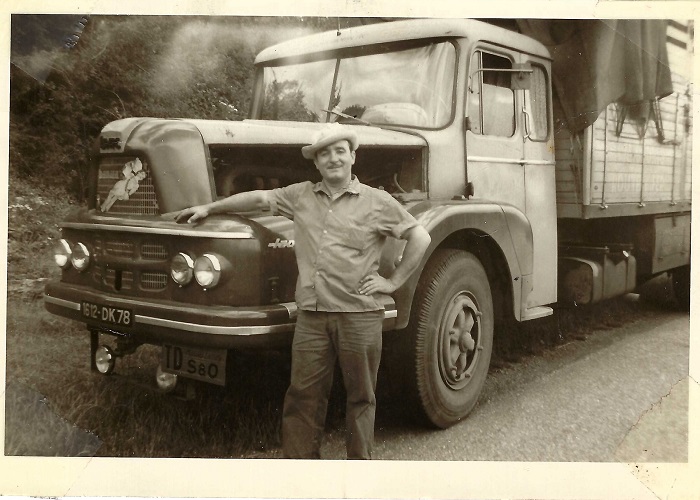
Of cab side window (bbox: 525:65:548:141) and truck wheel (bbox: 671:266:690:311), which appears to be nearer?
truck wheel (bbox: 671:266:690:311)

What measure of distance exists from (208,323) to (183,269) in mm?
274

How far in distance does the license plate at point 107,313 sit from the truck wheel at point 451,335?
1336mm

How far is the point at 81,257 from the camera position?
3311 millimetres

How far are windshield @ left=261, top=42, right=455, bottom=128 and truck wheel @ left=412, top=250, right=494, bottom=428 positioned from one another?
756mm

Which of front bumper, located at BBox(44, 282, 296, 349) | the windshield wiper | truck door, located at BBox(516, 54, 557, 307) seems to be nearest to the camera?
front bumper, located at BBox(44, 282, 296, 349)

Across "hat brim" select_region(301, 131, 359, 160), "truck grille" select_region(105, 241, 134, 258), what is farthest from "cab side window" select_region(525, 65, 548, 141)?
"truck grille" select_region(105, 241, 134, 258)

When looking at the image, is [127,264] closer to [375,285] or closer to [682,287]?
[375,285]

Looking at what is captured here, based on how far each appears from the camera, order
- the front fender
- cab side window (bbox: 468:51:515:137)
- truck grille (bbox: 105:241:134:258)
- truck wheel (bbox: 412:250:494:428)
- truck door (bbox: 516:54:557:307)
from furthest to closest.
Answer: truck door (bbox: 516:54:557:307) < cab side window (bbox: 468:51:515:137) < truck wheel (bbox: 412:250:494:428) < the front fender < truck grille (bbox: 105:241:134:258)

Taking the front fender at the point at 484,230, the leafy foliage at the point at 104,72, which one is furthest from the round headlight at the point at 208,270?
the leafy foliage at the point at 104,72

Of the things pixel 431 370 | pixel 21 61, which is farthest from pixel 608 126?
pixel 21 61

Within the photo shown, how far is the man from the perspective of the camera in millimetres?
3027

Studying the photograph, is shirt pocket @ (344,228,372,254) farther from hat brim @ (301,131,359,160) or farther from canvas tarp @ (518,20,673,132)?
canvas tarp @ (518,20,673,132)

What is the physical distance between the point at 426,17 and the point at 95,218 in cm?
204

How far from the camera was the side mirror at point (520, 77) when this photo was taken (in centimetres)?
387
